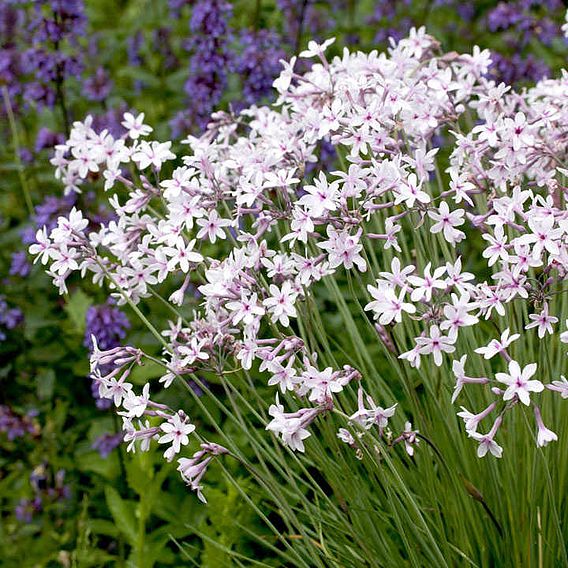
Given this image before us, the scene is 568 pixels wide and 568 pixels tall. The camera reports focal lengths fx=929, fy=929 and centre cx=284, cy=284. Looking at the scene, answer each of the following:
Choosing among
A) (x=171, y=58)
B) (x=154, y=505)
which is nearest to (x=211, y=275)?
(x=154, y=505)

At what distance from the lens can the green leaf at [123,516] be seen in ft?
9.14

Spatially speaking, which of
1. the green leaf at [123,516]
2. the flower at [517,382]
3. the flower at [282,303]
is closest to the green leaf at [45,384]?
the green leaf at [123,516]

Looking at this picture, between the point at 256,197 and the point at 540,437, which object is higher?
the point at 256,197

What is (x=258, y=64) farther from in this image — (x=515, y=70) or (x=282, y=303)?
(x=282, y=303)

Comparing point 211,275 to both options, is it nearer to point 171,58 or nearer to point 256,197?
point 256,197

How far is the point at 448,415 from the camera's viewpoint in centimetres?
246

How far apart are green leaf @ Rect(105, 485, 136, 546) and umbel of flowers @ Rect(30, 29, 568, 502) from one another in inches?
21.4

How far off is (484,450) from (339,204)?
1.97 ft

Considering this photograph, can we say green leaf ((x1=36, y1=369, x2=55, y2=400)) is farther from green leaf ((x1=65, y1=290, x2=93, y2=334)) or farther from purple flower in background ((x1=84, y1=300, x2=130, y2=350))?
purple flower in background ((x1=84, y1=300, x2=130, y2=350))

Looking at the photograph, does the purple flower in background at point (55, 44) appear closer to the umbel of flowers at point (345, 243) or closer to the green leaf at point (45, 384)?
the green leaf at point (45, 384)

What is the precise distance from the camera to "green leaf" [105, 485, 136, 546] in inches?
110

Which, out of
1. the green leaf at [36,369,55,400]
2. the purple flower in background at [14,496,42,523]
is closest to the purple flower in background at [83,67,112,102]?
the green leaf at [36,369,55,400]

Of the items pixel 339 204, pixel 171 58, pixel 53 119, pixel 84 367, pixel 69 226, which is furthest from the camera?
pixel 171 58

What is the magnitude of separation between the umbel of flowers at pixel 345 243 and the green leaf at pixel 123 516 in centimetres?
54
